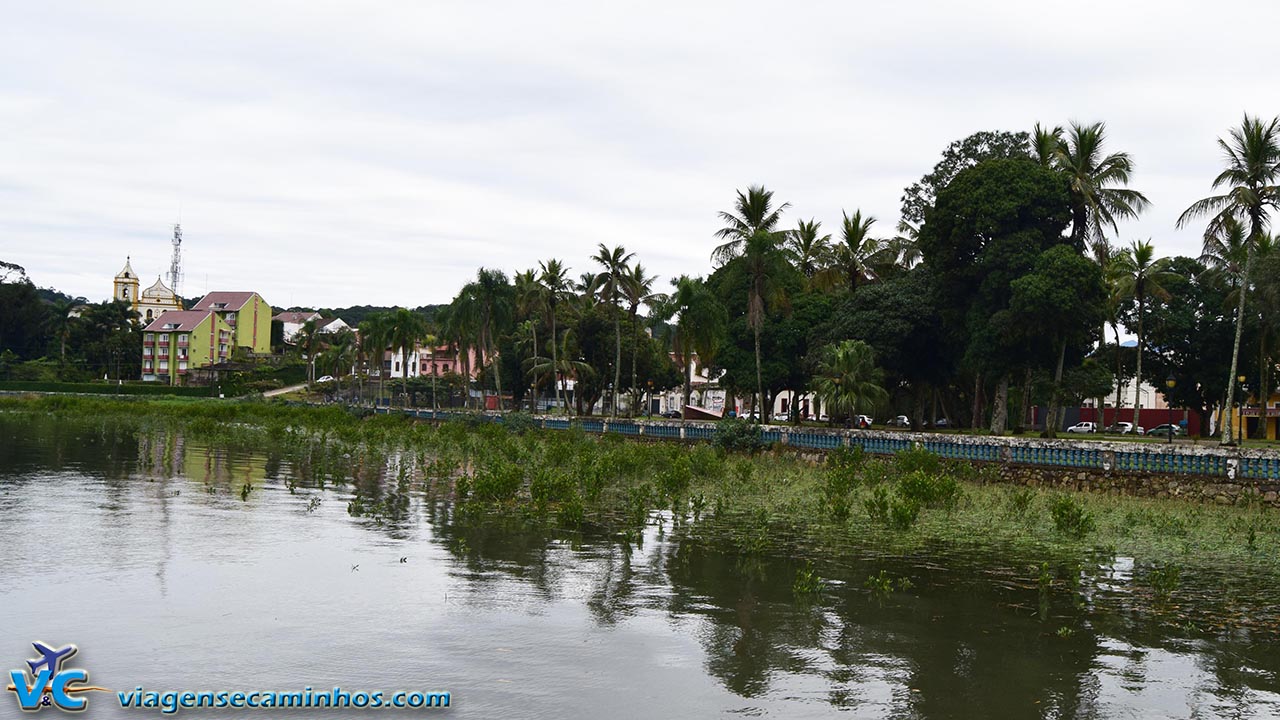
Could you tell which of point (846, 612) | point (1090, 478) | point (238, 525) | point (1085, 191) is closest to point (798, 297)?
point (1085, 191)

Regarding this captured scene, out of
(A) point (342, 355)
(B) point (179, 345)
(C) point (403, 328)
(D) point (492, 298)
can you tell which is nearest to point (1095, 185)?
(D) point (492, 298)

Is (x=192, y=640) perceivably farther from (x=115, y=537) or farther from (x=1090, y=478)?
(x=1090, y=478)

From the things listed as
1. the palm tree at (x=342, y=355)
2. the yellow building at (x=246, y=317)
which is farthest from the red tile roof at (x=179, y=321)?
the palm tree at (x=342, y=355)

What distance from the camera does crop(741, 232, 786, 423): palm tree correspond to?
2072 inches

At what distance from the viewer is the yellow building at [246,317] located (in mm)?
147125

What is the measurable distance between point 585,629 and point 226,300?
151 m

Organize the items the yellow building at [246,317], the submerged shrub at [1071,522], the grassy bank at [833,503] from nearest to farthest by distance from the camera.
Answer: the grassy bank at [833,503], the submerged shrub at [1071,522], the yellow building at [246,317]

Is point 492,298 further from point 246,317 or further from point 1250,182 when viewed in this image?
point 246,317

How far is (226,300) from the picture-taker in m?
150

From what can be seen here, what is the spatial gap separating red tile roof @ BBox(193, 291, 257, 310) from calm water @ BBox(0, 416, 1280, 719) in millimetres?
137274

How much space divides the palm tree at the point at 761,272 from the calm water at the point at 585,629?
35.0 meters

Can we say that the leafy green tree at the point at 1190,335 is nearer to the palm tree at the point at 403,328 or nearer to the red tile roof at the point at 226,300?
the palm tree at the point at 403,328

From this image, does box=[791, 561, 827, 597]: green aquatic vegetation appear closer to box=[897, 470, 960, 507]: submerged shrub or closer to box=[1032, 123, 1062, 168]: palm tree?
box=[897, 470, 960, 507]: submerged shrub

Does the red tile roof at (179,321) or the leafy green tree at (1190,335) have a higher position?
the red tile roof at (179,321)
